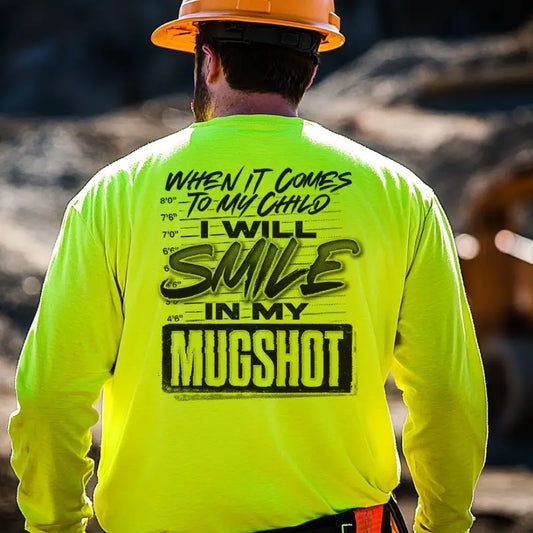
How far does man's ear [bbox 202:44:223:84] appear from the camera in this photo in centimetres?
243

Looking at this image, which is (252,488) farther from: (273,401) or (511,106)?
(511,106)

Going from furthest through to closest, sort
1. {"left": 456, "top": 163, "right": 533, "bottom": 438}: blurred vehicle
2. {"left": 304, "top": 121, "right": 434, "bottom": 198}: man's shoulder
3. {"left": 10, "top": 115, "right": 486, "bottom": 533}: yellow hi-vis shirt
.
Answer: {"left": 456, "top": 163, "right": 533, "bottom": 438}: blurred vehicle, {"left": 304, "top": 121, "right": 434, "bottom": 198}: man's shoulder, {"left": 10, "top": 115, "right": 486, "bottom": 533}: yellow hi-vis shirt

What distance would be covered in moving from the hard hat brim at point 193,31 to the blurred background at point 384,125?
156 inches

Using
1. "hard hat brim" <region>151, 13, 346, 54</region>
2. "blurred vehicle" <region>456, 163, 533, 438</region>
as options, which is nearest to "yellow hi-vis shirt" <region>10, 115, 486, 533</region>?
"hard hat brim" <region>151, 13, 346, 54</region>

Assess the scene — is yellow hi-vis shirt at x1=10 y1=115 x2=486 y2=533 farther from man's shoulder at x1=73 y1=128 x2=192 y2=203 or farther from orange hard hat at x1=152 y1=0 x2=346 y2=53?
orange hard hat at x1=152 y1=0 x2=346 y2=53

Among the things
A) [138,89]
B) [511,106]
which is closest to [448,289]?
[511,106]

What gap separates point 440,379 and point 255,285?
45 centimetres

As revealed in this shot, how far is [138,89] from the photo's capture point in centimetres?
3459

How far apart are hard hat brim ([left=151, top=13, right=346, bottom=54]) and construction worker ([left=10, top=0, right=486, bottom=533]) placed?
2 cm

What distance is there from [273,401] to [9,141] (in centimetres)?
1926

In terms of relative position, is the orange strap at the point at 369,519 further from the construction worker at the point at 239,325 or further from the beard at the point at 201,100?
the beard at the point at 201,100

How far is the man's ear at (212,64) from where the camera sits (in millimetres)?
2426

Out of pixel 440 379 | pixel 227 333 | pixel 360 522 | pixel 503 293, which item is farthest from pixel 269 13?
pixel 503 293

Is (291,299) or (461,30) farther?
(461,30)
